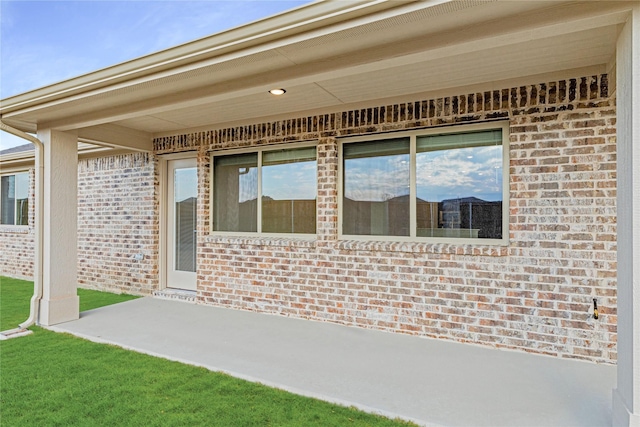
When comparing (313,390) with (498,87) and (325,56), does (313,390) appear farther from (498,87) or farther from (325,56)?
(498,87)

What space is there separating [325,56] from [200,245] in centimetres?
396

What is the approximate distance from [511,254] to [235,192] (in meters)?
3.87

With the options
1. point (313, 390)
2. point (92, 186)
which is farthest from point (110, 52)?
point (313, 390)

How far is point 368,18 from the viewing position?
2367 millimetres

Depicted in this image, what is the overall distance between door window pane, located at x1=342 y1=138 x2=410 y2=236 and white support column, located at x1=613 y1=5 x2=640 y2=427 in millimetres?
2369

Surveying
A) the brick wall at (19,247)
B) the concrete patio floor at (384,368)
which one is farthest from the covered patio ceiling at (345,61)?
the brick wall at (19,247)

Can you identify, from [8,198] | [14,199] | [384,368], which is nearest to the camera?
[384,368]

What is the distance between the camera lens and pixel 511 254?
387 centimetres

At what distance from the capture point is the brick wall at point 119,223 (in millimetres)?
6457

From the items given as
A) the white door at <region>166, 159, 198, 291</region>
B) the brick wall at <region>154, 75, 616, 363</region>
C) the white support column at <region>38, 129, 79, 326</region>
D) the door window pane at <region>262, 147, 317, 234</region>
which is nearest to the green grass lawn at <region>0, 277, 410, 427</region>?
the white support column at <region>38, 129, 79, 326</region>

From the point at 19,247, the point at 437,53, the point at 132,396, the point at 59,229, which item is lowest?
the point at 132,396

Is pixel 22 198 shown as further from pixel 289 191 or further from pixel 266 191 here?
pixel 289 191

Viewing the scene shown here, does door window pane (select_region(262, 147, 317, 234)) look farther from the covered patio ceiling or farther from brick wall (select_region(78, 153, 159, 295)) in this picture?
brick wall (select_region(78, 153, 159, 295))

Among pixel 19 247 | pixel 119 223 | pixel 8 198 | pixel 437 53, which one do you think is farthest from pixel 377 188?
pixel 8 198
